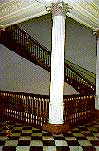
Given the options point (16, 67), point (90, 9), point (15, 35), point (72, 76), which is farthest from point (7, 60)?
point (90, 9)

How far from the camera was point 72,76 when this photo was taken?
12547 mm

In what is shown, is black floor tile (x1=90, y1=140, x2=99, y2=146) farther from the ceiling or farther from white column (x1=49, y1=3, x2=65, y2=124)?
the ceiling

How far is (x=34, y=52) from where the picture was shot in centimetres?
1215

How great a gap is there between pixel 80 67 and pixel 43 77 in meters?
2.18

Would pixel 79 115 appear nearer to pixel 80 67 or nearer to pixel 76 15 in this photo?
pixel 76 15

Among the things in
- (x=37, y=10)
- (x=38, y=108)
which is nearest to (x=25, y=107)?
(x=38, y=108)

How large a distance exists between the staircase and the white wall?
16.9 inches

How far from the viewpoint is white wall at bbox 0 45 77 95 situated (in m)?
12.1

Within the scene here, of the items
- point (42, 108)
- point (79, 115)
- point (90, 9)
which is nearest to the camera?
point (90, 9)

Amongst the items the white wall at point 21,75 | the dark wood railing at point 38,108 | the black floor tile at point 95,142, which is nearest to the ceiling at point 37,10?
the dark wood railing at point 38,108

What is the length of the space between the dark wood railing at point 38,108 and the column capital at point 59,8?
8.18 feet

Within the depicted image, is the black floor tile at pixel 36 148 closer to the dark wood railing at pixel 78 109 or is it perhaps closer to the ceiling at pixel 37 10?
the dark wood railing at pixel 78 109

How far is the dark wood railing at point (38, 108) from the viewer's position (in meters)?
7.64

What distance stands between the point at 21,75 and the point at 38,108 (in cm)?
472
